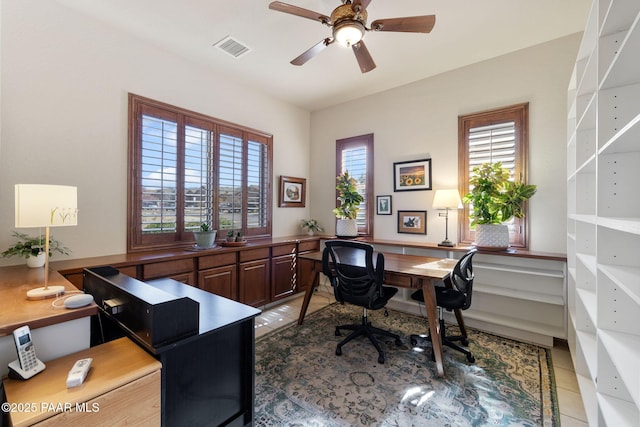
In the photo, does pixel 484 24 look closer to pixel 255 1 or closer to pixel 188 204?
pixel 255 1

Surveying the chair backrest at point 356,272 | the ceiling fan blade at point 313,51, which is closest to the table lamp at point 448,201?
the chair backrest at point 356,272

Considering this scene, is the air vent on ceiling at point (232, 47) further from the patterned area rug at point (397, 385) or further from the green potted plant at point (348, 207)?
the patterned area rug at point (397, 385)

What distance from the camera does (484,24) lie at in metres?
2.58

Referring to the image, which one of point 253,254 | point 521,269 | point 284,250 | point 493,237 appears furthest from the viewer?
point 284,250

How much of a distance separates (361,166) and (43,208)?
370 centimetres

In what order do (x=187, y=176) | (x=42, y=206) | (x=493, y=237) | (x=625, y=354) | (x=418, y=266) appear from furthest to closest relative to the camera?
1. (x=187, y=176)
2. (x=493, y=237)
3. (x=418, y=266)
4. (x=42, y=206)
5. (x=625, y=354)

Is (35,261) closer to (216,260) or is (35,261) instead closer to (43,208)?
(43,208)

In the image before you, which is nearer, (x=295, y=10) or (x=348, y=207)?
(x=295, y=10)

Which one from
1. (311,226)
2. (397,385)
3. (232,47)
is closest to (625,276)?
(397,385)

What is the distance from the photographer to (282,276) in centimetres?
385

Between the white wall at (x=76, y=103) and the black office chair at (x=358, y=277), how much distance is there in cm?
220

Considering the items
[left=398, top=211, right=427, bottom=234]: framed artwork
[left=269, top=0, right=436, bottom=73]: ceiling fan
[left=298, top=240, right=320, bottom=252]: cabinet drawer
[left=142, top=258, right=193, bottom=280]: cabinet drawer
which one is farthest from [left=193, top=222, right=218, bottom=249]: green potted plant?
[left=398, top=211, right=427, bottom=234]: framed artwork

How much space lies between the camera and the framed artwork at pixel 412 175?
12.0 feet

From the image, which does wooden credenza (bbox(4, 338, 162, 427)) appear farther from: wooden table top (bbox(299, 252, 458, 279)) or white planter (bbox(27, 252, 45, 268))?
wooden table top (bbox(299, 252, 458, 279))
